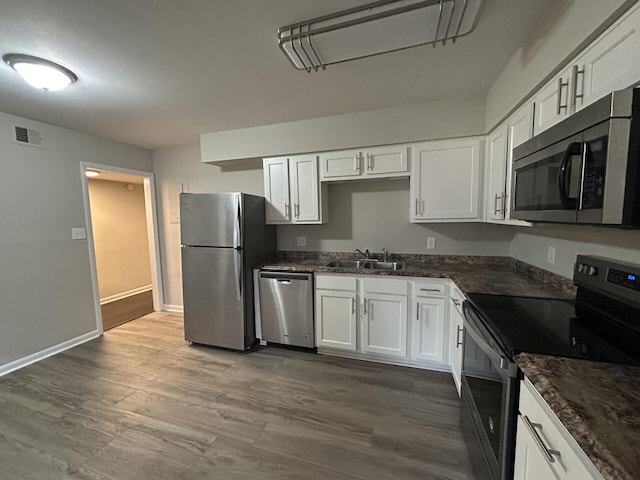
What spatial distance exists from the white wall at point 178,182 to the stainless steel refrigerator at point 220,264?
0.72m

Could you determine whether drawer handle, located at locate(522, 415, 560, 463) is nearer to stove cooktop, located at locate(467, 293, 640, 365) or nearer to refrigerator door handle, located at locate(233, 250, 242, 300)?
stove cooktop, located at locate(467, 293, 640, 365)

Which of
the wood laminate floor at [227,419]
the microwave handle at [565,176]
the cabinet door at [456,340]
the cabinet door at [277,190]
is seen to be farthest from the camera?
the cabinet door at [277,190]

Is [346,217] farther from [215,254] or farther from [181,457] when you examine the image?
[181,457]

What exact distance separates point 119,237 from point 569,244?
20.2 ft

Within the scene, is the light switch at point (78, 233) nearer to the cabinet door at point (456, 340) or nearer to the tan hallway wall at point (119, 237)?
the tan hallway wall at point (119, 237)

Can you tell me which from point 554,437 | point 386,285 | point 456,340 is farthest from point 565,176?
point 386,285

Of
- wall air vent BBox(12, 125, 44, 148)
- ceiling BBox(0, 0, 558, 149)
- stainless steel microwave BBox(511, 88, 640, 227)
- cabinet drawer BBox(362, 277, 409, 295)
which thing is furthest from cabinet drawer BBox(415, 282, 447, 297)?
wall air vent BBox(12, 125, 44, 148)

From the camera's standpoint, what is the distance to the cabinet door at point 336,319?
275 centimetres

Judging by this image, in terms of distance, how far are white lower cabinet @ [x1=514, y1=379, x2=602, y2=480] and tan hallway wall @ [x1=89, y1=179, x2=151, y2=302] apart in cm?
563

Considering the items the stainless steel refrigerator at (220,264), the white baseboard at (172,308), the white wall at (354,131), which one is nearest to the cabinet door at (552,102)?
the white wall at (354,131)

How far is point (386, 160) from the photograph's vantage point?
8.98 ft

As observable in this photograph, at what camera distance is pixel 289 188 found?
3.10m

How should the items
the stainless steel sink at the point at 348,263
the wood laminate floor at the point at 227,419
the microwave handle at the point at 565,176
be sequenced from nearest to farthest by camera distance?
the microwave handle at the point at 565,176, the wood laminate floor at the point at 227,419, the stainless steel sink at the point at 348,263

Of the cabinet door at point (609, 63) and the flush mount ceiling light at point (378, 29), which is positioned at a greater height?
the flush mount ceiling light at point (378, 29)
